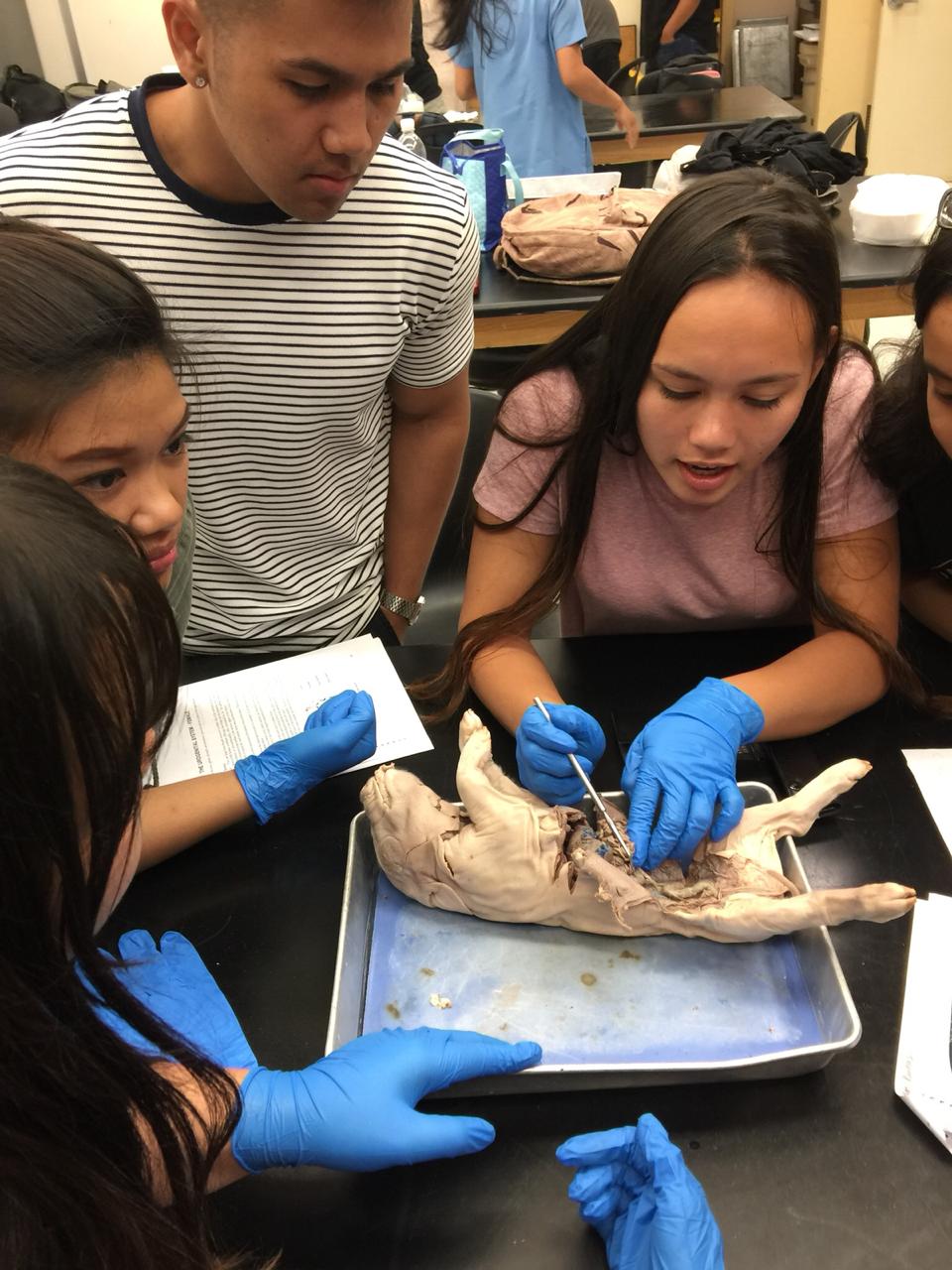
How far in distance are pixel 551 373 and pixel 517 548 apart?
262mm

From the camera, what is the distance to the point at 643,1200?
73cm

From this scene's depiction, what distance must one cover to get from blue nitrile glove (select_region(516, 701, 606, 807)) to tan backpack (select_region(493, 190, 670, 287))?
1766 mm

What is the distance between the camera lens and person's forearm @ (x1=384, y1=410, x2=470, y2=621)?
159cm

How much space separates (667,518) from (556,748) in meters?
0.52

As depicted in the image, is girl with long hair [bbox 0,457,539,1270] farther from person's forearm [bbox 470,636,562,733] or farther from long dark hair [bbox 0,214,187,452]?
person's forearm [bbox 470,636,562,733]

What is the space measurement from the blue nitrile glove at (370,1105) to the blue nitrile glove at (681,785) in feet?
0.98

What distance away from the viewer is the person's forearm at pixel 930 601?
1358mm

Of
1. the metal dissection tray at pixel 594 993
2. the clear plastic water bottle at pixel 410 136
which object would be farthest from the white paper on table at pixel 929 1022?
the clear plastic water bottle at pixel 410 136

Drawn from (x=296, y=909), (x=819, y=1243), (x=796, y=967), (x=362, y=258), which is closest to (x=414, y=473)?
(x=362, y=258)

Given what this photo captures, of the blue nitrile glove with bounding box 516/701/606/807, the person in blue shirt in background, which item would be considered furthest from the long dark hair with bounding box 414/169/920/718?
the person in blue shirt in background

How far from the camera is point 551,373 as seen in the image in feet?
4.46

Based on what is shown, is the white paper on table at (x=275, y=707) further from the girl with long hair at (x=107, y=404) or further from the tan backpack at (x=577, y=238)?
the tan backpack at (x=577, y=238)

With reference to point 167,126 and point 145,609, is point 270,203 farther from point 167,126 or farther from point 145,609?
point 145,609

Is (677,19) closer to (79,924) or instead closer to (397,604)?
(397,604)
